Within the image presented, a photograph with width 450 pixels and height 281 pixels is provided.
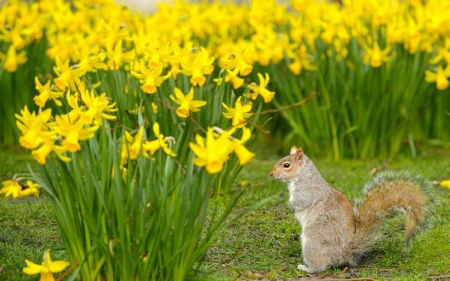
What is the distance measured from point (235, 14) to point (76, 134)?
465cm

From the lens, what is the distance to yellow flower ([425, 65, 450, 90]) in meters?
6.56

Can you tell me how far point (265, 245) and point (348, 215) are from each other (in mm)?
580

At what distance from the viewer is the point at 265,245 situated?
4613mm

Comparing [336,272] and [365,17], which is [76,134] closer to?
[336,272]

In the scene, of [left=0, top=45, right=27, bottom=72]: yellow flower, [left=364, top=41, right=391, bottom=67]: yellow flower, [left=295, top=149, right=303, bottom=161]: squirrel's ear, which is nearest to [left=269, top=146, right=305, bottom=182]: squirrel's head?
[left=295, top=149, right=303, bottom=161]: squirrel's ear

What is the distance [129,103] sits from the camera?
5324 mm

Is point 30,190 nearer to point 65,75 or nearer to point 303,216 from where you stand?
point 65,75

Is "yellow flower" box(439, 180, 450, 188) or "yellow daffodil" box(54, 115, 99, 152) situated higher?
"yellow daffodil" box(54, 115, 99, 152)

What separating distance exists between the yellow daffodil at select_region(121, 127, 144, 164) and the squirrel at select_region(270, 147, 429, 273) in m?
1.00

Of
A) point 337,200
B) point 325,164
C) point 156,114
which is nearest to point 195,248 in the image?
point 337,200

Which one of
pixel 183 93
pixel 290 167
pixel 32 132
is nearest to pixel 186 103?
pixel 290 167

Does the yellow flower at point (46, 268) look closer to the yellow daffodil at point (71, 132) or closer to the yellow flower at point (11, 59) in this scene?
the yellow daffodil at point (71, 132)

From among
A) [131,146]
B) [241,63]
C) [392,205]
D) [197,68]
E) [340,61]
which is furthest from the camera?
[340,61]

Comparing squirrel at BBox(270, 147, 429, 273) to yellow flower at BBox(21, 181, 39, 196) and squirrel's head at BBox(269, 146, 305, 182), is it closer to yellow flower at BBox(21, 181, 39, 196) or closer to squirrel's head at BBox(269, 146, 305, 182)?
squirrel's head at BBox(269, 146, 305, 182)
